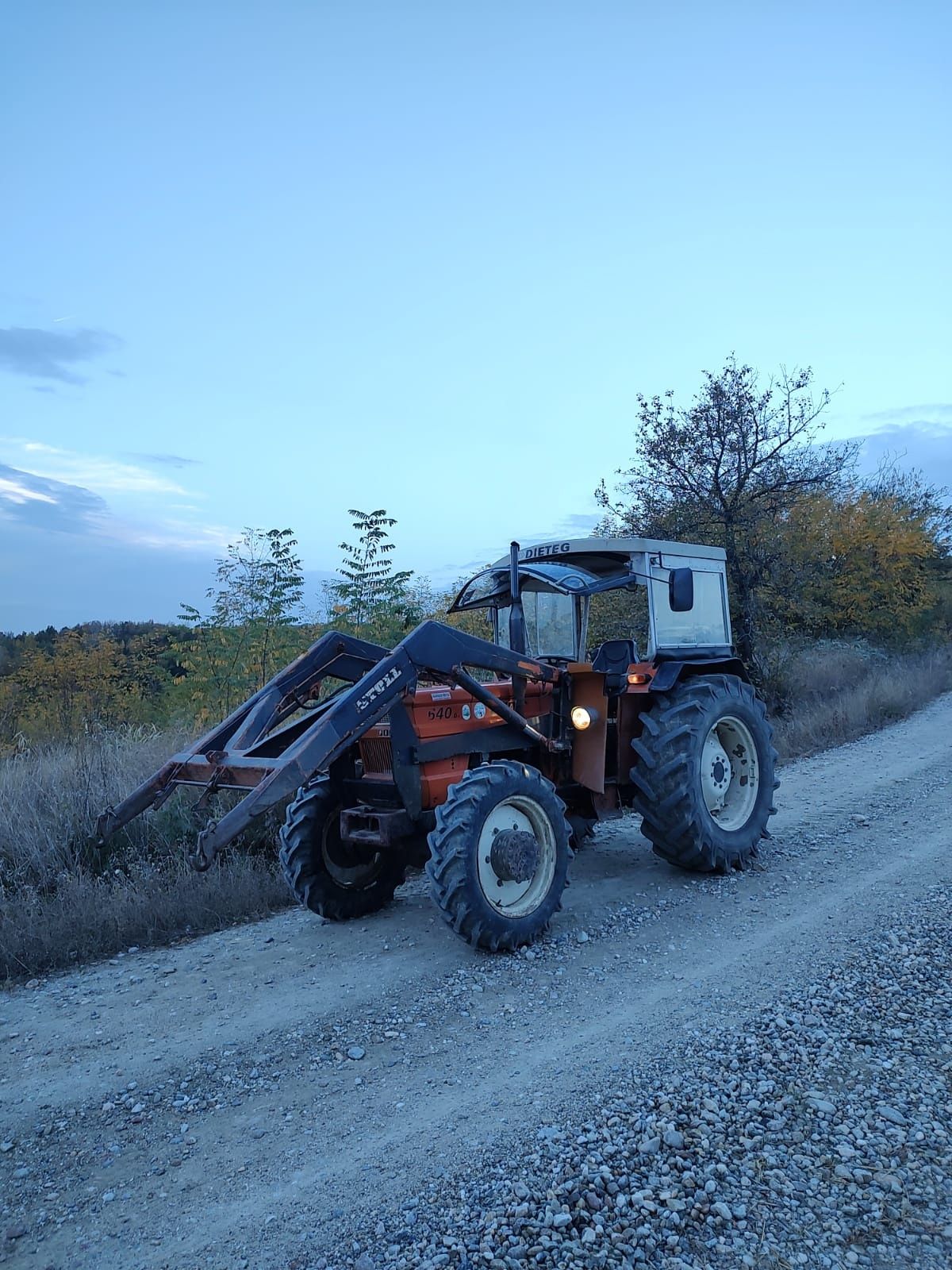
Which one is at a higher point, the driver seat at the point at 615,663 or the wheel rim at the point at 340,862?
the driver seat at the point at 615,663

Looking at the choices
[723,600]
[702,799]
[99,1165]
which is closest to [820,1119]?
[99,1165]

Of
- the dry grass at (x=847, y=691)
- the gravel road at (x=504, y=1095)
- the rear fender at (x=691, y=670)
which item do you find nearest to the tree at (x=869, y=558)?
the dry grass at (x=847, y=691)

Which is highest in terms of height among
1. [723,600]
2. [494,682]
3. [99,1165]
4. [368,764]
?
[723,600]

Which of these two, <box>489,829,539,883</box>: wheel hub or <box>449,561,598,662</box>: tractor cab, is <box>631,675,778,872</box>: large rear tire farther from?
<box>489,829,539,883</box>: wheel hub

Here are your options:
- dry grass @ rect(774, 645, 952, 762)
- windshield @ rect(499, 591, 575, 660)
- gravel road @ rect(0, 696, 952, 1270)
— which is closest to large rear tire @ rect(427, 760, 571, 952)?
gravel road @ rect(0, 696, 952, 1270)

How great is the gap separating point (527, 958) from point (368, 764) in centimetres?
185

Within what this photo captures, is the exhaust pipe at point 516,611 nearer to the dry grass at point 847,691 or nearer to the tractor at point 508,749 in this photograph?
the tractor at point 508,749

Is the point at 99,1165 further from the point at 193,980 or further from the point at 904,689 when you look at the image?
the point at 904,689

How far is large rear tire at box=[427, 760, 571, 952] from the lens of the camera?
514 centimetres

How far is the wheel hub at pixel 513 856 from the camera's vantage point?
5418mm

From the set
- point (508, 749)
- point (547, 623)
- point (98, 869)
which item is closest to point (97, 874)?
point (98, 869)

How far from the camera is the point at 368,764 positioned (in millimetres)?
6465

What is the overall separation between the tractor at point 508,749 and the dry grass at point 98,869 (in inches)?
21.9

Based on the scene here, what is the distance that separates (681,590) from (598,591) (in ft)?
2.01
